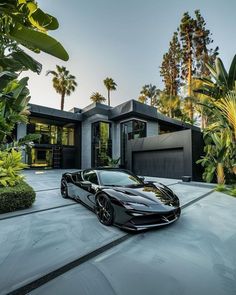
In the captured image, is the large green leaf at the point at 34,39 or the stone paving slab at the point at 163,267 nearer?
the large green leaf at the point at 34,39

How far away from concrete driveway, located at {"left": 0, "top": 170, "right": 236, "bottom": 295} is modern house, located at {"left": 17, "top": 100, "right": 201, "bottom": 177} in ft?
25.1

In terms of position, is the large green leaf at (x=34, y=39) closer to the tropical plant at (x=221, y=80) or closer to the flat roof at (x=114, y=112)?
the tropical plant at (x=221, y=80)

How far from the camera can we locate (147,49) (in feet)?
34.1

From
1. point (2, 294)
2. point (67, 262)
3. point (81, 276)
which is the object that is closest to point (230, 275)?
point (81, 276)

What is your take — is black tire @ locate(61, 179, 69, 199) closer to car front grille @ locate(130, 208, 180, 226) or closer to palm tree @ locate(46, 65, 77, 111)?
car front grille @ locate(130, 208, 180, 226)

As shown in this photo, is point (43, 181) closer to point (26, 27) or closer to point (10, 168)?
point (10, 168)

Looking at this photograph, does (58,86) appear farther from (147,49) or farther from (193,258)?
(193,258)

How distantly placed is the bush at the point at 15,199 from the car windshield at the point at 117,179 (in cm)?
218

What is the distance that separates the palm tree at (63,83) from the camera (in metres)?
26.1

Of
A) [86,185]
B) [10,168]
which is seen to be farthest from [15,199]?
[86,185]

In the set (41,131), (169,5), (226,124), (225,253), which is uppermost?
(169,5)

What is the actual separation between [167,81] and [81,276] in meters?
25.6

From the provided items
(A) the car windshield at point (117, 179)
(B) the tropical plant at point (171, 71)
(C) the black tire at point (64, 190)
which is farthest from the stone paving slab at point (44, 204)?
(B) the tropical plant at point (171, 71)

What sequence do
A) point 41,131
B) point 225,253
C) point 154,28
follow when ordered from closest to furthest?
point 225,253 < point 154,28 < point 41,131
